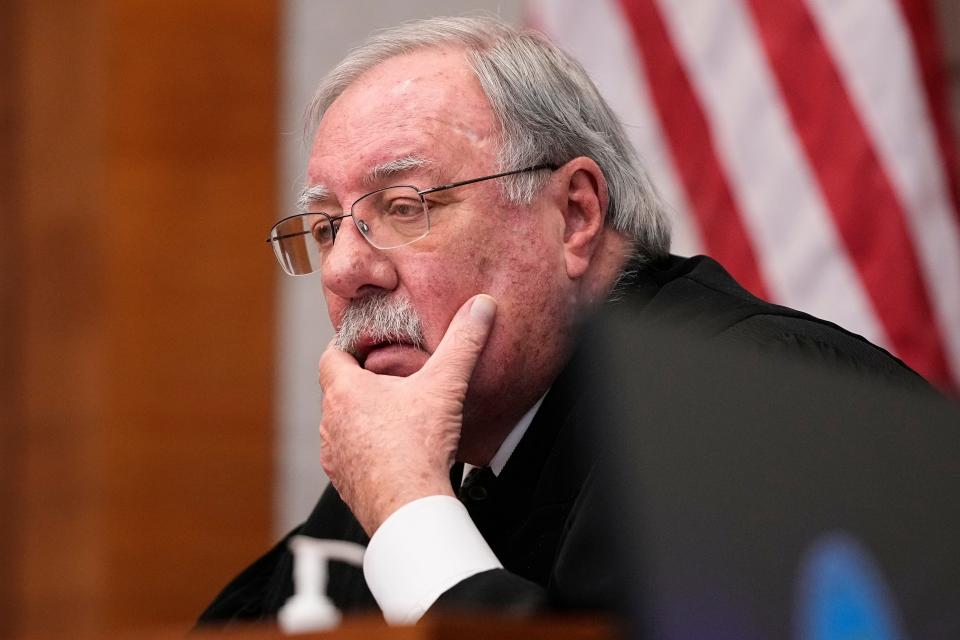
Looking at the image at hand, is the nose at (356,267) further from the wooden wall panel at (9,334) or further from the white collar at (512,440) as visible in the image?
the wooden wall panel at (9,334)

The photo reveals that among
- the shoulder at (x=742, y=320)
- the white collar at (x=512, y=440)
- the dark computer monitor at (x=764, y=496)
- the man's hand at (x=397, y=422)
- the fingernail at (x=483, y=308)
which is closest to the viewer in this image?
the dark computer monitor at (x=764, y=496)

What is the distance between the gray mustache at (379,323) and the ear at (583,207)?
26 cm

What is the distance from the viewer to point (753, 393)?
77 cm

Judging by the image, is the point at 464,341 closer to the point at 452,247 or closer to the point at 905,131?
the point at 452,247

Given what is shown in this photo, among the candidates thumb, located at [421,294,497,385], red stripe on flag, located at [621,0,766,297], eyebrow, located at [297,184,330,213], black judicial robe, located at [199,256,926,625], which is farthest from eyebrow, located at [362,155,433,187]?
red stripe on flag, located at [621,0,766,297]

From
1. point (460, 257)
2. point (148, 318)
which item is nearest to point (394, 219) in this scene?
point (460, 257)

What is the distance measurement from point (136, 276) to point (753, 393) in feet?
9.71

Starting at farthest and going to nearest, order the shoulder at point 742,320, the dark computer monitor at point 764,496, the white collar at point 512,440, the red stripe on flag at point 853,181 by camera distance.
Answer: the red stripe on flag at point 853,181
the white collar at point 512,440
the shoulder at point 742,320
the dark computer monitor at point 764,496

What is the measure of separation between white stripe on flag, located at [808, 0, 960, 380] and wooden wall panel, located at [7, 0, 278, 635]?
1.46m

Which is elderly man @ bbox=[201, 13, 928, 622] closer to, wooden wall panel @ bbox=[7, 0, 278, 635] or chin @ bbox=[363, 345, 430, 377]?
chin @ bbox=[363, 345, 430, 377]

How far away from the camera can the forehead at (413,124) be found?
1962 millimetres

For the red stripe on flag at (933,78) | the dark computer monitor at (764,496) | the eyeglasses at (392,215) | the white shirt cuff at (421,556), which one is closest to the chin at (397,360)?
the eyeglasses at (392,215)

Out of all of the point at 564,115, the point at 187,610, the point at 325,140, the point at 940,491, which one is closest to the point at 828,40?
the point at 564,115

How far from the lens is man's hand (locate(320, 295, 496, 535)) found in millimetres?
1605
